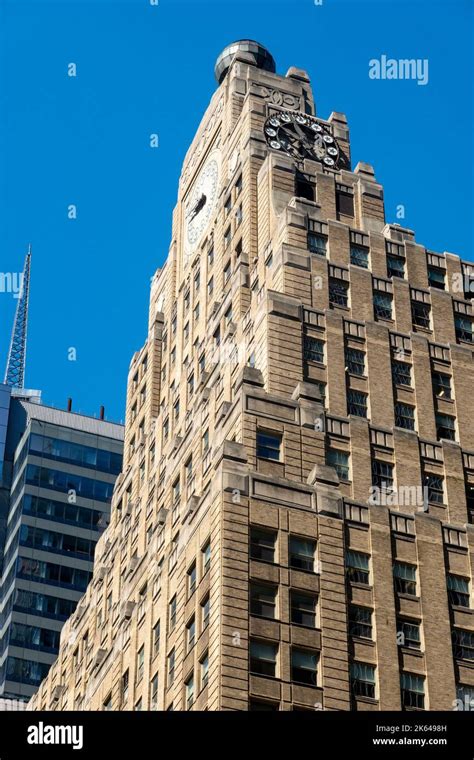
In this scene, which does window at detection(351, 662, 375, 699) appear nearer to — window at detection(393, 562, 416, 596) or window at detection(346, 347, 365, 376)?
window at detection(393, 562, 416, 596)

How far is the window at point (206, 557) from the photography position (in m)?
73.3

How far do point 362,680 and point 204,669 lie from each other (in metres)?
6.92

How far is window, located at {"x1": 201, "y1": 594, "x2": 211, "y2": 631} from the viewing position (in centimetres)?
7138

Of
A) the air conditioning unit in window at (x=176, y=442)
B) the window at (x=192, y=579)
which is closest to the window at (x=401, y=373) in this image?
the air conditioning unit in window at (x=176, y=442)

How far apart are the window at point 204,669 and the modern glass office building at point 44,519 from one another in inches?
2544

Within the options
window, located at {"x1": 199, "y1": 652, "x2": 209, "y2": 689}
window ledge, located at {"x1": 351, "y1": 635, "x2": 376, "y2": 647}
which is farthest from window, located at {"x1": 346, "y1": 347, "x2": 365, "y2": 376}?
window, located at {"x1": 199, "y1": 652, "x2": 209, "y2": 689}

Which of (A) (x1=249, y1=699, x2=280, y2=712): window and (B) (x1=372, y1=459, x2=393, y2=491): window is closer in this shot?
(A) (x1=249, y1=699, x2=280, y2=712): window

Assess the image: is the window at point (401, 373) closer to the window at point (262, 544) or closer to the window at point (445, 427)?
the window at point (445, 427)

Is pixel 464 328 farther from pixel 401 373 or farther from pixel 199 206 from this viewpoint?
pixel 199 206

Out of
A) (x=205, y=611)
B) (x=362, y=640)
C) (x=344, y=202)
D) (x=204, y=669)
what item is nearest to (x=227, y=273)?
(x=344, y=202)

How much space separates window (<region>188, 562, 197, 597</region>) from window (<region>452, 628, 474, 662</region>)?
39.8ft

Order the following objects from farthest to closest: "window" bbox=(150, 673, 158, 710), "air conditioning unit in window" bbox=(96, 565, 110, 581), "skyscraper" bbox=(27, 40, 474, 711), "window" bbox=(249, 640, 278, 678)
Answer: "air conditioning unit in window" bbox=(96, 565, 110, 581)
"window" bbox=(150, 673, 158, 710)
"skyscraper" bbox=(27, 40, 474, 711)
"window" bbox=(249, 640, 278, 678)

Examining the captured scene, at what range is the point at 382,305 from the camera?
91750 millimetres
